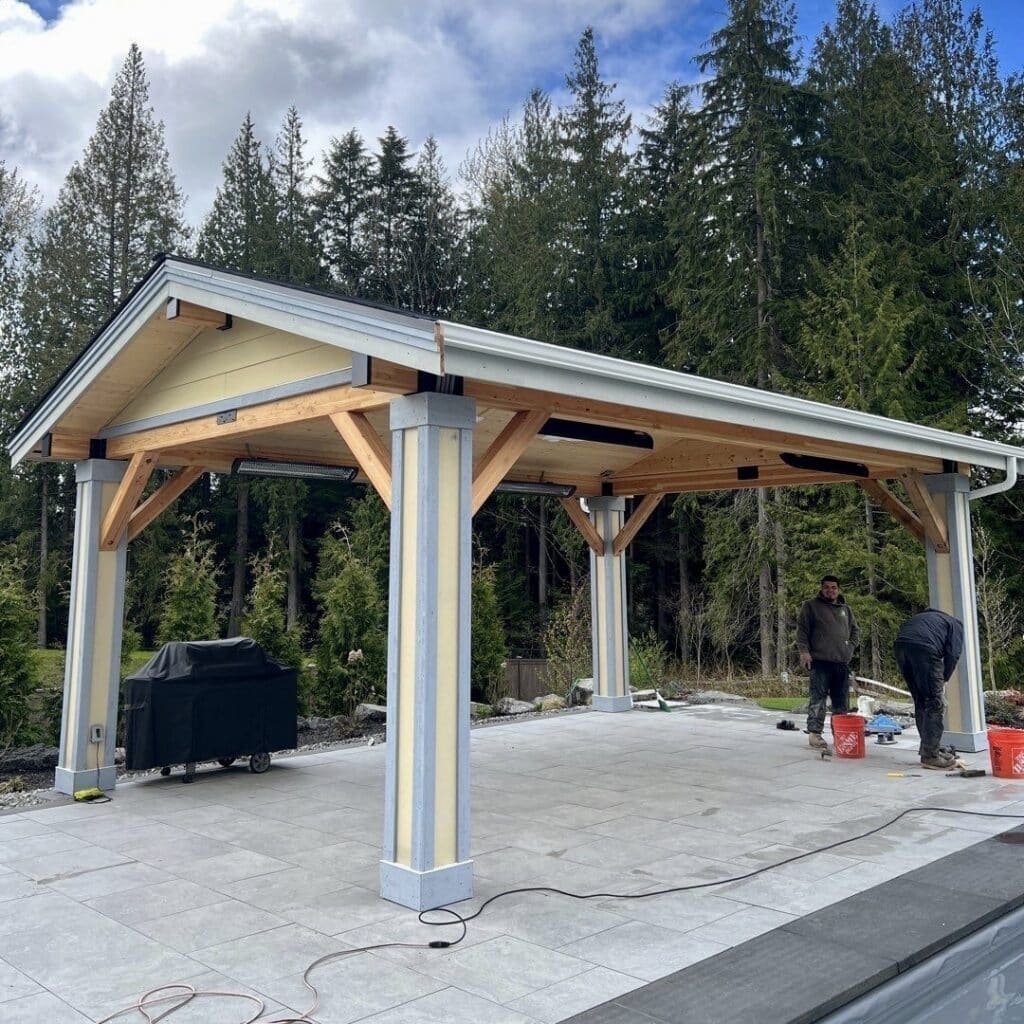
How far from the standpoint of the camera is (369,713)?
9.73 m

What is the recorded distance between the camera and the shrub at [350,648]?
9805 mm

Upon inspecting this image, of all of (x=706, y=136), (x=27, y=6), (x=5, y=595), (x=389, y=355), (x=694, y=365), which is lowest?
(x=5, y=595)

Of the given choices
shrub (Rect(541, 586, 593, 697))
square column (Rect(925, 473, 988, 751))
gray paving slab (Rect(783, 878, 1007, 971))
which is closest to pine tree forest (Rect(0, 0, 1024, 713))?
shrub (Rect(541, 586, 593, 697))

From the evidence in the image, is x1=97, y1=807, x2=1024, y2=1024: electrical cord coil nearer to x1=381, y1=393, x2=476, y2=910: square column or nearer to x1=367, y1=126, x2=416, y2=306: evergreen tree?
x1=381, y1=393, x2=476, y2=910: square column

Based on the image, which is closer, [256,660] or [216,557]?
[256,660]

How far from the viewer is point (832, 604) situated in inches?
280

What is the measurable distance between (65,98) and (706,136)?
507 inches

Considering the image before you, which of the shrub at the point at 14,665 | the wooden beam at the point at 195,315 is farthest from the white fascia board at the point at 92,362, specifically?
the shrub at the point at 14,665

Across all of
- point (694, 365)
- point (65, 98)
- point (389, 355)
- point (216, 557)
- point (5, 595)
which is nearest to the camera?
point (389, 355)

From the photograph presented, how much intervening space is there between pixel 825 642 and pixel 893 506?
1.24 meters

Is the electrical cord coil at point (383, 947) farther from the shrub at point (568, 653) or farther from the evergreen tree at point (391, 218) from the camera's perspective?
the evergreen tree at point (391, 218)

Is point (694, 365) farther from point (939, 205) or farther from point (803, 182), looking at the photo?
point (939, 205)

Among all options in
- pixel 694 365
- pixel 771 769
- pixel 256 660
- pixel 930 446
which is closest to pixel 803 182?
pixel 694 365

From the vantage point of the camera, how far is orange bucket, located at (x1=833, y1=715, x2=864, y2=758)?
6.94m
